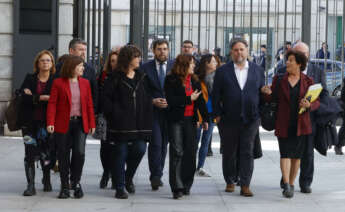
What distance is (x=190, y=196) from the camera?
952 centimetres

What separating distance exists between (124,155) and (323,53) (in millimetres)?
8847

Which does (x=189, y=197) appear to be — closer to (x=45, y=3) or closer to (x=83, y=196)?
(x=83, y=196)

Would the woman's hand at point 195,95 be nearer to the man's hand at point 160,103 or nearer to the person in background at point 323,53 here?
the man's hand at point 160,103

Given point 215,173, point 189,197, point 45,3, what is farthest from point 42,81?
point 45,3

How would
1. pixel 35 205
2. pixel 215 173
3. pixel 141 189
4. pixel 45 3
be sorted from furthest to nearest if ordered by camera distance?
pixel 45 3
pixel 215 173
pixel 141 189
pixel 35 205

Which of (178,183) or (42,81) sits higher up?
(42,81)

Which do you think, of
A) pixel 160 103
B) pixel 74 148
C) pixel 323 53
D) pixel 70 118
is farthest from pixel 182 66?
pixel 323 53

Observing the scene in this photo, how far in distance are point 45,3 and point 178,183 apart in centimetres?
786

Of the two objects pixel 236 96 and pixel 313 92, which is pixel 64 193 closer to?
pixel 236 96

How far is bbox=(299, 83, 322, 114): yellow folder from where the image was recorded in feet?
31.0

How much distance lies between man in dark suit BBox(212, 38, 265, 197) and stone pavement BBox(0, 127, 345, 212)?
0.35 metres

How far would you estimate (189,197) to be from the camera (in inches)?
372

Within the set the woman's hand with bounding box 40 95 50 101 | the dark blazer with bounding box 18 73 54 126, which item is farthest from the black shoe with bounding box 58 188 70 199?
the woman's hand with bounding box 40 95 50 101

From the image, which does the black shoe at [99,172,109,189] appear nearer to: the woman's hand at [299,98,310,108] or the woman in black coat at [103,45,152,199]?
the woman in black coat at [103,45,152,199]
